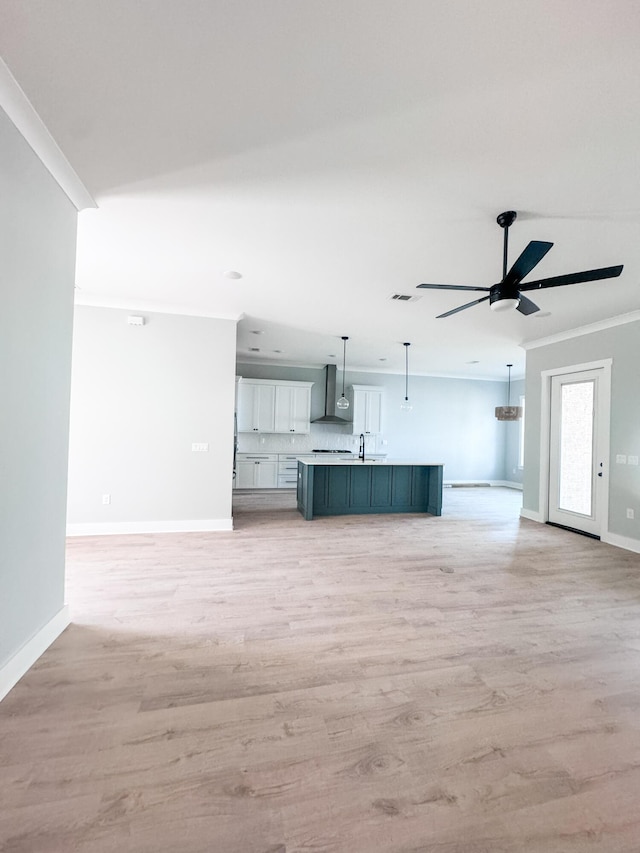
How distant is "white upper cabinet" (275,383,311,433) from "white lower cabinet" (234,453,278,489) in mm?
691

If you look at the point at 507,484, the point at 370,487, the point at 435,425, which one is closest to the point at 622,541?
the point at 370,487

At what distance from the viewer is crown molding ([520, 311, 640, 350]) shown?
14.9 feet

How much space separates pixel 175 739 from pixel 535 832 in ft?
4.52

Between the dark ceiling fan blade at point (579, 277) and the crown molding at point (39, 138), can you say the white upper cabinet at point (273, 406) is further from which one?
the dark ceiling fan blade at point (579, 277)

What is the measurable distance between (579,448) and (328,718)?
5.19m

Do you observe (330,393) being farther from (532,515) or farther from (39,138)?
(39,138)

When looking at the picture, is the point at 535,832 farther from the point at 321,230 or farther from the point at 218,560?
the point at 321,230

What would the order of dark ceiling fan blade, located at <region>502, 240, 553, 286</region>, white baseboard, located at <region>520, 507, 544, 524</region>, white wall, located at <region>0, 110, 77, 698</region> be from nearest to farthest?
white wall, located at <region>0, 110, 77, 698</region>, dark ceiling fan blade, located at <region>502, 240, 553, 286</region>, white baseboard, located at <region>520, 507, 544, 524</region>

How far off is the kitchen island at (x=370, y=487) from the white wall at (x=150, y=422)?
1.55 metres

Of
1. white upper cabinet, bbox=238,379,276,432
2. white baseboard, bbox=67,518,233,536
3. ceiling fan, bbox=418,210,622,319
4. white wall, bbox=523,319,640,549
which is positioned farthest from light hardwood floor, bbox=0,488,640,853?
white upper cabinet, bbox=238,379,276,432

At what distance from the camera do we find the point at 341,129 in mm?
1835

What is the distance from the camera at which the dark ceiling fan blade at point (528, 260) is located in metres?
2.19

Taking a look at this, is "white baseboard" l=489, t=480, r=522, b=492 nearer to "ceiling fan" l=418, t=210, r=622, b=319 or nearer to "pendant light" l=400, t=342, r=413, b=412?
"pendant light" l=400, t=342, r=413, b=412

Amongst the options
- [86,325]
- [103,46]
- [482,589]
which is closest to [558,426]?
[482,589]
